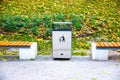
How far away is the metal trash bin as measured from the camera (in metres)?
9.00

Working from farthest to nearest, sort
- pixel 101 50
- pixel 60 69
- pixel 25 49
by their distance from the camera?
pixel 25 49, pixel 101 50, pixel 60 69

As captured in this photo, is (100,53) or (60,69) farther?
(100,53)

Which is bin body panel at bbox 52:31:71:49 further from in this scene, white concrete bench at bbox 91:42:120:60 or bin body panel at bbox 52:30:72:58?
white concrete bench at bbox 91:42:120:60

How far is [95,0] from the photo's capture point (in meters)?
16.4

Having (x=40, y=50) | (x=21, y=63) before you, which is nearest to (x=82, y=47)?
(x=40, y=50)

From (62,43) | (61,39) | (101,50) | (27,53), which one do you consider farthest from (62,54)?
(101,50)

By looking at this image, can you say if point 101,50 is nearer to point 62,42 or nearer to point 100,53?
point 100,53

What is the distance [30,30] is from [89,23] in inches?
98.4

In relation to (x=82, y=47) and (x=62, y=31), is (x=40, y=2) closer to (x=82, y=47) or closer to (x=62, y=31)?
(x=82, y=47)

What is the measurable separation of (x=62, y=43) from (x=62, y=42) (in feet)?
0.11

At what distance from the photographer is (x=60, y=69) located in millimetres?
7980

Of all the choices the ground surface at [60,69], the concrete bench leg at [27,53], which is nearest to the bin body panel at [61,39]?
the ground surface at [60,69]

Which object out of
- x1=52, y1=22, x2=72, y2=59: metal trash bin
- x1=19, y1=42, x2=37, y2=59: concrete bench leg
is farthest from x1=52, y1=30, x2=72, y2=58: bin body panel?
x1=19, y1=42, x2=37, y2=59: concrete bench leg

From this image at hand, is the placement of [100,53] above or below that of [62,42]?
below
